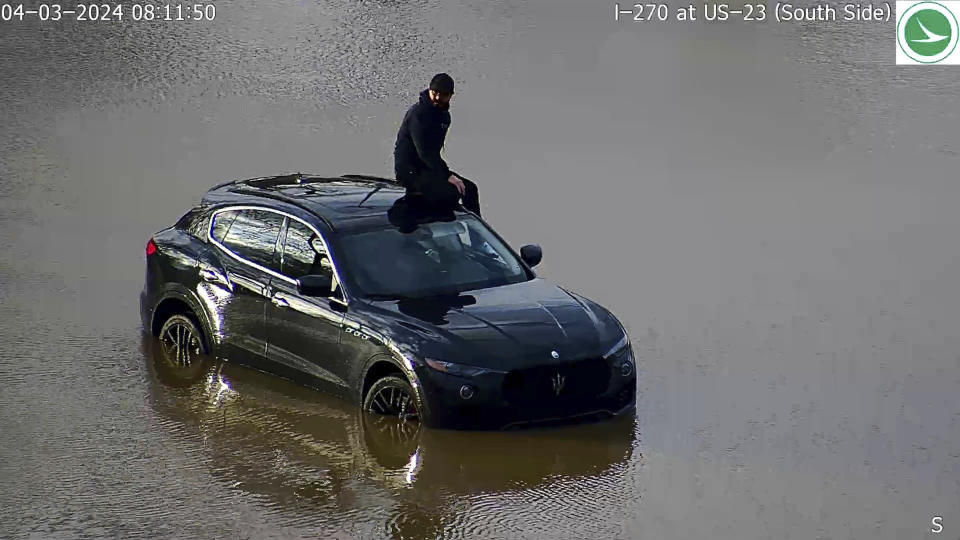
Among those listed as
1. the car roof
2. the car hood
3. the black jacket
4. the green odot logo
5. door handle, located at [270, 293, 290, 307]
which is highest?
the green odot logo

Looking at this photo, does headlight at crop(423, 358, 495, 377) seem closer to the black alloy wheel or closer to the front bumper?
the front bumper

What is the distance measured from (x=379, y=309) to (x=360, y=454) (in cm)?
116

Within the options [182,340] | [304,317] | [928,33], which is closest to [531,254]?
[304,317]

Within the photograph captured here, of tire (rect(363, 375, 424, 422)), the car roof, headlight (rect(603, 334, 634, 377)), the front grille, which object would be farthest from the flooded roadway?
the car roof

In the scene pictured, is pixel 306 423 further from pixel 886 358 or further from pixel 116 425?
pixel 886 358

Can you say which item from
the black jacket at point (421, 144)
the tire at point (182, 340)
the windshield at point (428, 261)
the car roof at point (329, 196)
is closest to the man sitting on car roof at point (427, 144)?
the black jacket at point (421, 144)

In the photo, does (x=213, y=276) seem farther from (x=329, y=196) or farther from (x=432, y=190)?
(x=432, y=190)

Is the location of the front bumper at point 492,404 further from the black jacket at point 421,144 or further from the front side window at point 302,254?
the black jacket at point 421,144

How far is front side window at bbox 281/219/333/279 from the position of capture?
11422mm

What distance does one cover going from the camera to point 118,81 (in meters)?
24.1

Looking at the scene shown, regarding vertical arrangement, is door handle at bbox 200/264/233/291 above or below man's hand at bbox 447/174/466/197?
below

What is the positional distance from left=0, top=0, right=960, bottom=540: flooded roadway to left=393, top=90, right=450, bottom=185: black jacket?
7.29ft

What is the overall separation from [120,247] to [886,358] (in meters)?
7.91

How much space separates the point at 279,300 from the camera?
454 inches
